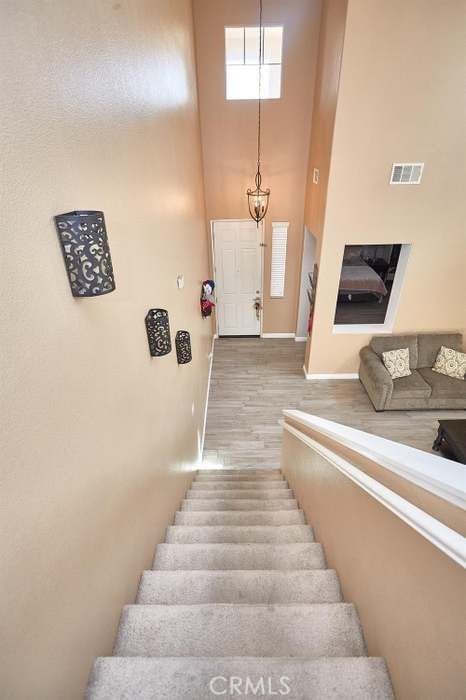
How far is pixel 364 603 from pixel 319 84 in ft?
18.7

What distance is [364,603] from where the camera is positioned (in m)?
1.31

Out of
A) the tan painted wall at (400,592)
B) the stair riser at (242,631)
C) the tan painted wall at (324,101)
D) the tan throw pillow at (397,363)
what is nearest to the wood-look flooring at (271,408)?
the tan throw pillow at (397,363)

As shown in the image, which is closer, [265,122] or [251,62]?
[251,62]

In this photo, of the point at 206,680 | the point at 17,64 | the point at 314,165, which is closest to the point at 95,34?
the point at 17,64

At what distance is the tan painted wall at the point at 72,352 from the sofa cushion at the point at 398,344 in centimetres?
394

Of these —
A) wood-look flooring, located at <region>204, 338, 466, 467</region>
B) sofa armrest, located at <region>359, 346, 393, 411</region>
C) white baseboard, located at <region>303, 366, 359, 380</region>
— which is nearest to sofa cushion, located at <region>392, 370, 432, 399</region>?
sofa armrest, located at <region>359, 346, 393, 411</region>

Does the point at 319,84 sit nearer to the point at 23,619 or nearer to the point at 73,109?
the point at 73,109

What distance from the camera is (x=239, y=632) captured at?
4.26 feet

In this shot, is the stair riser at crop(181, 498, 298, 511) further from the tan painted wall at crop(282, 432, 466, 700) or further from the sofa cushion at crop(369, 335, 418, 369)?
the sofa cushion at crop(369, 335, 418, 369)

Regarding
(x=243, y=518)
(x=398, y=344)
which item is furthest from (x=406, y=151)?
(x=243, y=518)

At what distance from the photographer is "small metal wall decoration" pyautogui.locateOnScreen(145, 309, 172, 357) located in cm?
188

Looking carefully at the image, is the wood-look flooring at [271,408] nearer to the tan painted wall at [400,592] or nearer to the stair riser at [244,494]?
the stair riser at [244,494]

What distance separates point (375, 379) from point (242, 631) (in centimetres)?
397

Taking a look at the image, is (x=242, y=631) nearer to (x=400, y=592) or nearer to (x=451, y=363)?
(x=400, y=592)
